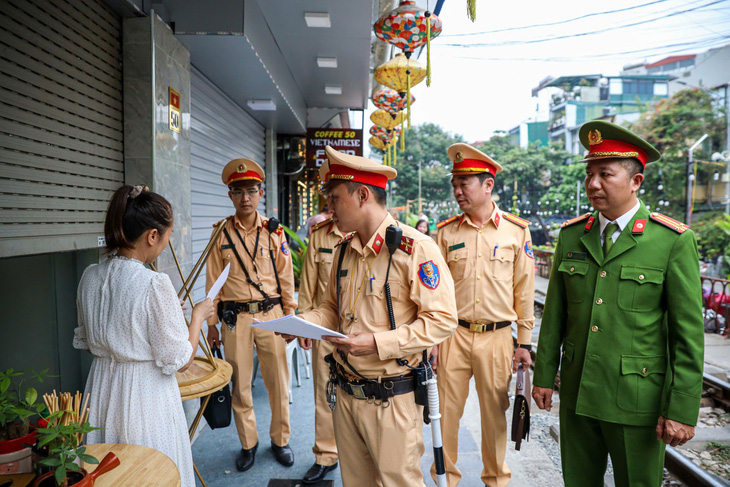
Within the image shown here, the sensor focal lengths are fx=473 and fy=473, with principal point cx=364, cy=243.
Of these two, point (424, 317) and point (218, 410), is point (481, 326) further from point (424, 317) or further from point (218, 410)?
point (218, 410)

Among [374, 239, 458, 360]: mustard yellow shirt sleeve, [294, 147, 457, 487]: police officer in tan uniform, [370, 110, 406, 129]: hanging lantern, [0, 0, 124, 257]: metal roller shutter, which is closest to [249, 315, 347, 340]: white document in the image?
[294, 147, 457, 487]: police officer in tan uniform

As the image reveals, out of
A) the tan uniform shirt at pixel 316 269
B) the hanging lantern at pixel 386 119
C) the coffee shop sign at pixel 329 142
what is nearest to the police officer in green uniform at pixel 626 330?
the tan uniform shirt at pixel 316 269

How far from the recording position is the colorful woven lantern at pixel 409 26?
4.08 m

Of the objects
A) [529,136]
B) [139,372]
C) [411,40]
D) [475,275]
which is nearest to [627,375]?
[475,275]

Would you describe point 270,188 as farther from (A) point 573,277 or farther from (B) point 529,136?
(B) point 529,136

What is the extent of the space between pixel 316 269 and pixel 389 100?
4593 mm

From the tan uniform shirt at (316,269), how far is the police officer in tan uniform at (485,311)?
951 millimetres

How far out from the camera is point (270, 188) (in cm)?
891

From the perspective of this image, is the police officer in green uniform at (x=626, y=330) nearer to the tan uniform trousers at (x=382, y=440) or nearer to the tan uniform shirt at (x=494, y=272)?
the tan uniform shirt at (x=494, y=272)

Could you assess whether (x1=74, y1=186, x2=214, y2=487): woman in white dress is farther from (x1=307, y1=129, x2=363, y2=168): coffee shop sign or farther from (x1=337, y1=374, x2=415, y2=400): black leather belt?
(x1=307, y1=129, x2=363, y2=168): coffee shop sign

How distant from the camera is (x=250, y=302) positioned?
12.1 feet

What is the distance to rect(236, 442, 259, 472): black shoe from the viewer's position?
3.56 meters

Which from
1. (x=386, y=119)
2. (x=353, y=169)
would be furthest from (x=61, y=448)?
(x=386, y=119)

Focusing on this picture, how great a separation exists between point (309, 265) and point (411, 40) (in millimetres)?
2295
